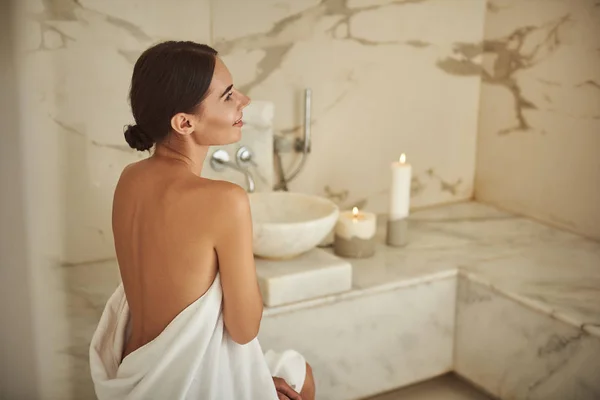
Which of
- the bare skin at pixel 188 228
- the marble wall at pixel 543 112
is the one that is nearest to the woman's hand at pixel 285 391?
the bare skin at pixel 188 228

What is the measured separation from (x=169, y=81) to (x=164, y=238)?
10.7 inches

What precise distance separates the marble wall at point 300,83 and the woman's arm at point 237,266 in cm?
86

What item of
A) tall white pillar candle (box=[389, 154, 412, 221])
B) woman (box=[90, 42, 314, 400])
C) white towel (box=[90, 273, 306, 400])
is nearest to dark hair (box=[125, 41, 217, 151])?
woman (box=[90, 42, 314, 400])

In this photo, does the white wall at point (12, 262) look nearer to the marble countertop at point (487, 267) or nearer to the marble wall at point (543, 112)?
the marble countertop at point (487, 267)

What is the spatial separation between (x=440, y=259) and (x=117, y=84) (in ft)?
3.46

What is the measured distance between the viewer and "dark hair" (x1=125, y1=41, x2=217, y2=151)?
1190mm

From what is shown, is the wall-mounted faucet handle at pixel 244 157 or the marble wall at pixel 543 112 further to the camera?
the marble wall at pixel 543 112

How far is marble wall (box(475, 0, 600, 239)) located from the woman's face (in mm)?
1376

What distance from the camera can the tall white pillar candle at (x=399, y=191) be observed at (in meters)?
2.11

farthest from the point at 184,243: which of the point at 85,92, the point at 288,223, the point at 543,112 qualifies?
the point at 543,112

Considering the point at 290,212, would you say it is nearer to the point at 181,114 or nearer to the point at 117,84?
the point at 117,84

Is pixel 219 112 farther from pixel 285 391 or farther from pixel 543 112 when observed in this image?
pixel 543 112

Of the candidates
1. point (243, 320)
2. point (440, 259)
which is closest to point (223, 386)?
point (243, 320)

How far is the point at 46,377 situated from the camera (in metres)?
1.79
